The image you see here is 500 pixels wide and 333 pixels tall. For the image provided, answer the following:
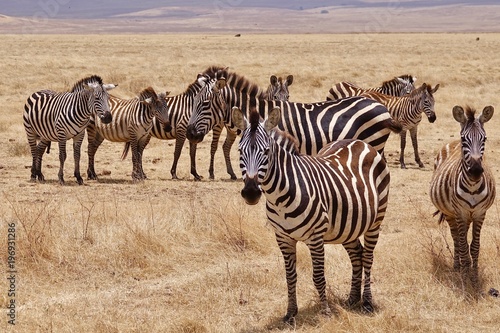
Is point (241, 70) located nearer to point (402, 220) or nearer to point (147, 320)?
point (402, 220)

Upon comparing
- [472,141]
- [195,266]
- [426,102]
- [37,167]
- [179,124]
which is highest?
[472,141]

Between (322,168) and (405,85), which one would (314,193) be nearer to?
(322,168)

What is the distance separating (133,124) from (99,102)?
0.78 meters

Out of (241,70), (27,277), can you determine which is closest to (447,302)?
(27,277)

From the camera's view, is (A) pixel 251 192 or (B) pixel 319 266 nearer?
(A) pixel 251 192

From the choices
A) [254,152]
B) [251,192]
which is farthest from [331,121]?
[251,192]

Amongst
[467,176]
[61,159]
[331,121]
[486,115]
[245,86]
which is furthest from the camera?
[61,159]

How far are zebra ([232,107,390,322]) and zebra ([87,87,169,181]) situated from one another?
21.8ft

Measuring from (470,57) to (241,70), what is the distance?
1619 centimetres

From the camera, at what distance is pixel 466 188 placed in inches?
264

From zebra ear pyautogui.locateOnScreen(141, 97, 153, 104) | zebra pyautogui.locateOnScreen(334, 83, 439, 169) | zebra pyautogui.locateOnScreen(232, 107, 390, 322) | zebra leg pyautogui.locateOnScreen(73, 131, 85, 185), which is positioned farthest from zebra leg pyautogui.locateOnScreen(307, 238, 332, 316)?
zebra pyautogui.locateOnScreen(334, 83, 439, 169)

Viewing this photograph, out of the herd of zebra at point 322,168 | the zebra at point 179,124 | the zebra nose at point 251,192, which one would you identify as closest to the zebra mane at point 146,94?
the zebra at point 179,124

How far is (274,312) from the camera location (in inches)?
250

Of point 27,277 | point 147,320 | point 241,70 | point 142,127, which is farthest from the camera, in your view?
point 241,70
